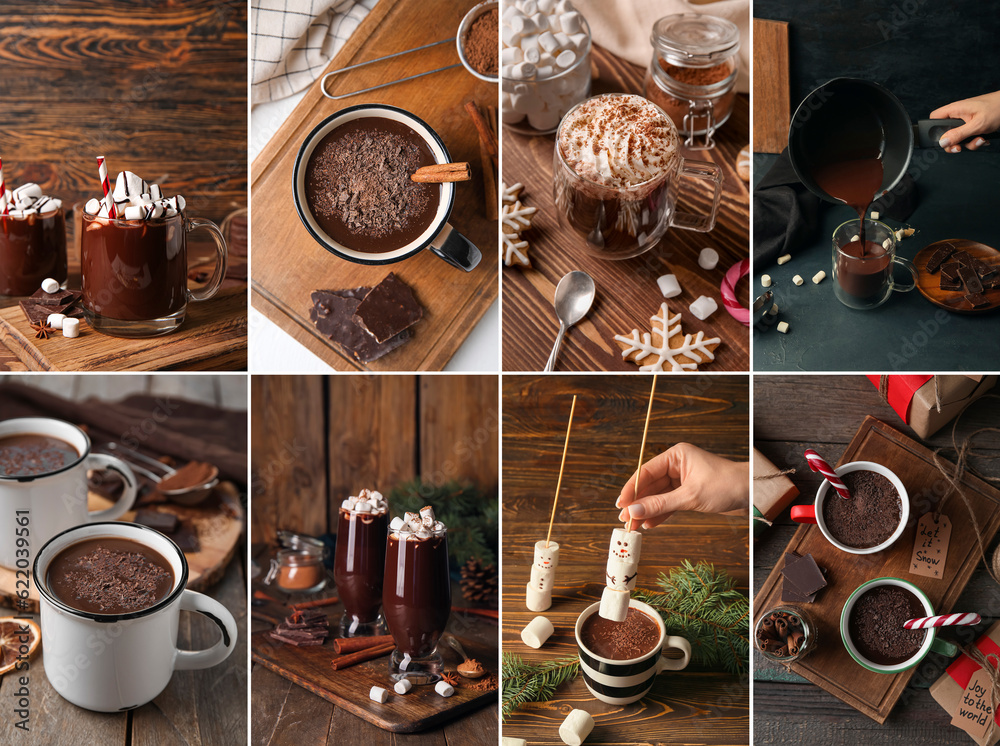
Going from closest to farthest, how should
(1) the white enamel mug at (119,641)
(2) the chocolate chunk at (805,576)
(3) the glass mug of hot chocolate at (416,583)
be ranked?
(1) the white enamel mug at (119,641)
(3) the glass mug of hot chocolate at (416,583)
(2) the chocolate chunk at (805,576)

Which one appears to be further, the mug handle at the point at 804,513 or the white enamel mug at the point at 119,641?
the mug handle at the point at 804,513

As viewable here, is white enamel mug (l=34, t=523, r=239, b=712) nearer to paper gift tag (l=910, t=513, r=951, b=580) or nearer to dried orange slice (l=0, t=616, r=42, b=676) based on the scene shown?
dried orange slice (l=0, t=616, r=42, b=676)

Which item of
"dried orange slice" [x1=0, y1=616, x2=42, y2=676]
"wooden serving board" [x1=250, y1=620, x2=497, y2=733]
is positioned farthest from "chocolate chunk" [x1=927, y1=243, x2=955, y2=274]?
"dried orange slice" [x1=0, y1=616, x2=42, y2=676]

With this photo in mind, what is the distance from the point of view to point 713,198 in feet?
3.53

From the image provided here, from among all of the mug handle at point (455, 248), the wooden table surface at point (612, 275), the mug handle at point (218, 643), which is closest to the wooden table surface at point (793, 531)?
the wooden table surface at point (612, 275)

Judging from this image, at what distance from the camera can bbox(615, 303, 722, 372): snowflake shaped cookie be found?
106 centimetres

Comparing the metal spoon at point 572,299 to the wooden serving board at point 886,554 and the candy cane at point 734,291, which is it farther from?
the wooden serving board at point 886,554

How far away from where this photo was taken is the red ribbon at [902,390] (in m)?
1.06

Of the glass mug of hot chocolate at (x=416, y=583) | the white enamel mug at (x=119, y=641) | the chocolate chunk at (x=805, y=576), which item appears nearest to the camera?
the white enamel mug at (x=119, y=641)

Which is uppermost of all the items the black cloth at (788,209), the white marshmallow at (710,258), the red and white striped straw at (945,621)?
the black cloth at (788,209)

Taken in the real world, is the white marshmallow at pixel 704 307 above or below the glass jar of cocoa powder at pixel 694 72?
below

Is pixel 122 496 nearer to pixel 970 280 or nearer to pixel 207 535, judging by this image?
pixel 207 535

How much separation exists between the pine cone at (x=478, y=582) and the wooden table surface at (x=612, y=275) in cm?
37

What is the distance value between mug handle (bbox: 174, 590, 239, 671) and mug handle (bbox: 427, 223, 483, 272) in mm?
633
